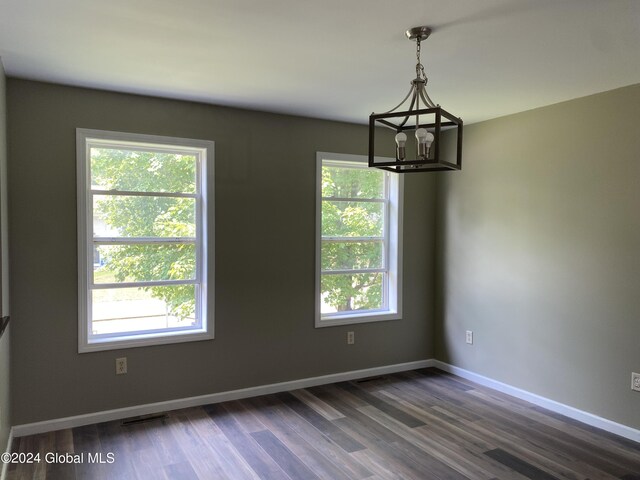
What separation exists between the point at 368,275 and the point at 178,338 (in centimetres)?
187

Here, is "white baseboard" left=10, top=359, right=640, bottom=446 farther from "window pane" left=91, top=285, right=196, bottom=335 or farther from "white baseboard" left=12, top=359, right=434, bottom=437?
"window pane" left=91, top=285, right=196, bottom=335

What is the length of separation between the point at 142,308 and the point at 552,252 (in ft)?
10.3

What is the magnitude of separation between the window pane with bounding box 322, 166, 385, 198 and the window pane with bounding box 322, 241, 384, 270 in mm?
459

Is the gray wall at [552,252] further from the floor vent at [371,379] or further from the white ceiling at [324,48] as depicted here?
the floor vent at [371,379]

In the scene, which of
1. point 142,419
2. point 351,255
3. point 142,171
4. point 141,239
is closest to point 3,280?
point 141,239

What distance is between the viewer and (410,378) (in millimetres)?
4477

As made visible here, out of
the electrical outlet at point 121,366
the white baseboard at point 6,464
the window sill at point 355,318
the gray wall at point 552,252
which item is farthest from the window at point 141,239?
the gray wall at point 552,252

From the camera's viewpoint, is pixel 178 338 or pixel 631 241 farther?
pixel 178 338

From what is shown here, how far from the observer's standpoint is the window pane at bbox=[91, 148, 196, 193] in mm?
3455

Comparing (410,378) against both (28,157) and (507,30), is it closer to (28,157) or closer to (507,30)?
(507,30)

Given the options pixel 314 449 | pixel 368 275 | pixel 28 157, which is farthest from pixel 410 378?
pixel 28 157

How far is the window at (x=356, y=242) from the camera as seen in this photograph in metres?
4.34

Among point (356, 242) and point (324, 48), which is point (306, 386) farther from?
point (324, 48)

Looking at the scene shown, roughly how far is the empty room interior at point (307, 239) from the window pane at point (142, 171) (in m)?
0.02
